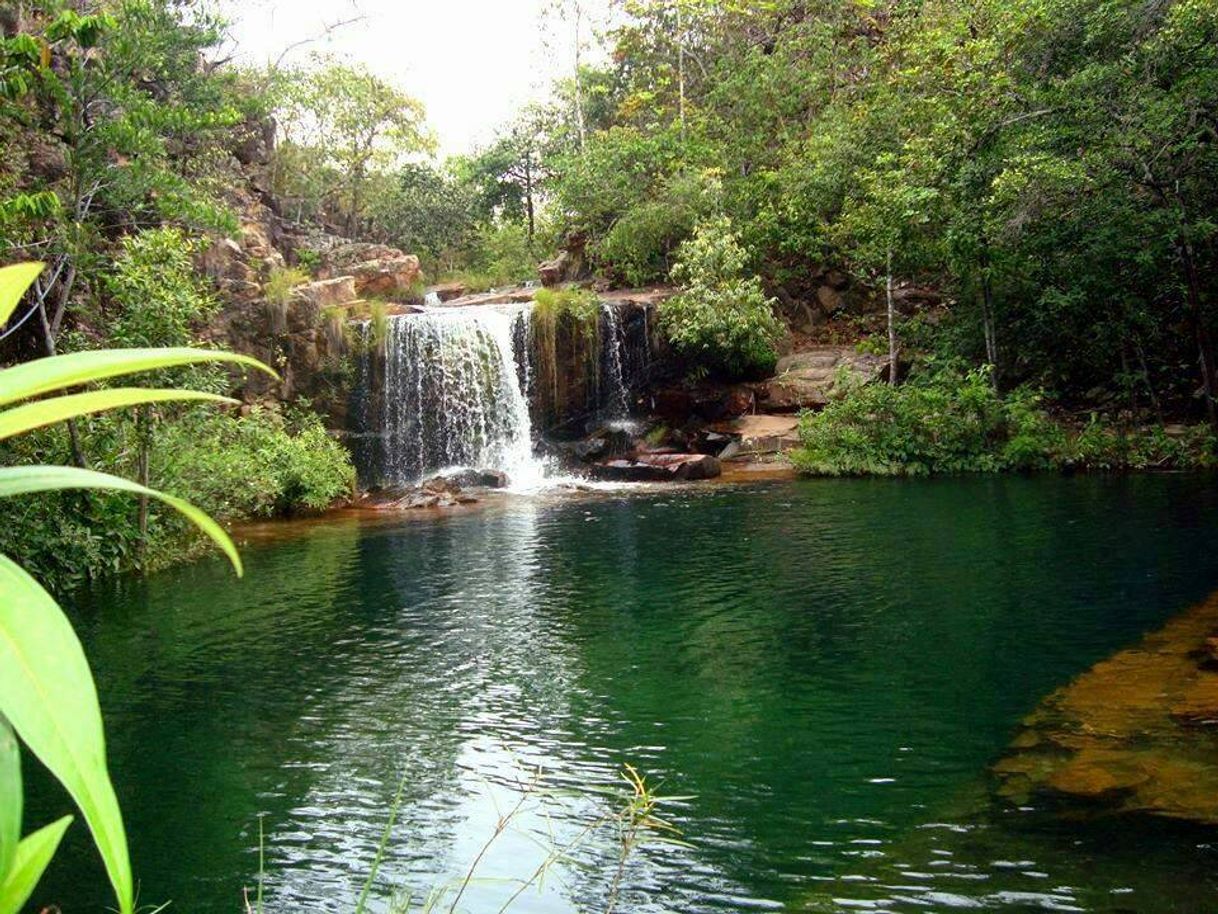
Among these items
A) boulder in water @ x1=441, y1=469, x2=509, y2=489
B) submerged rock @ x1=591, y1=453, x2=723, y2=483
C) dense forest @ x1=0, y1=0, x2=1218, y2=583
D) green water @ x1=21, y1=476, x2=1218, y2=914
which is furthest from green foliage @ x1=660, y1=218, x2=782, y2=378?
green water @ x1=21, y1=476, x2=1218, y2=914

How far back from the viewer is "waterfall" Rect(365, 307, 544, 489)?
22266 millimetres

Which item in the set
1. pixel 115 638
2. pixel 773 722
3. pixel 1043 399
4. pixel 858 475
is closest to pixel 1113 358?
pixel 1043 399

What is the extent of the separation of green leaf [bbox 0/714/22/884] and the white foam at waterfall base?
849 inches

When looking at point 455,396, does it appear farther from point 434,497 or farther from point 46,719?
point 46,719

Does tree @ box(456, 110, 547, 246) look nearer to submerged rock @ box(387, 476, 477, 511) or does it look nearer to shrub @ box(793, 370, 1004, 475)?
submerged rock @ box(387, 476, 477, 511)

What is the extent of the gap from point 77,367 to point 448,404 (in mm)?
22199

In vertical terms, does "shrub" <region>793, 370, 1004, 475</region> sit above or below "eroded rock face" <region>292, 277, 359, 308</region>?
below

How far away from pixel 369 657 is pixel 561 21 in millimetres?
28214

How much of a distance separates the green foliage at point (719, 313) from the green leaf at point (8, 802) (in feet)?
73.5

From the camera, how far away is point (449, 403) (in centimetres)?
2253

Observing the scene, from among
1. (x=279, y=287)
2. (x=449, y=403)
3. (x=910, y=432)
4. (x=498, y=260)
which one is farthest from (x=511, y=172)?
(x=910, y=432)

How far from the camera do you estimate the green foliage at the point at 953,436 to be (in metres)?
18.8

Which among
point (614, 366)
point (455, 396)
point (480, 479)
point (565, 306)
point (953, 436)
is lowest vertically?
point (480, 479)

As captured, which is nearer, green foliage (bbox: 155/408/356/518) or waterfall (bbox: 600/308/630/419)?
green foliage (bbox: 155/408/356/518)
